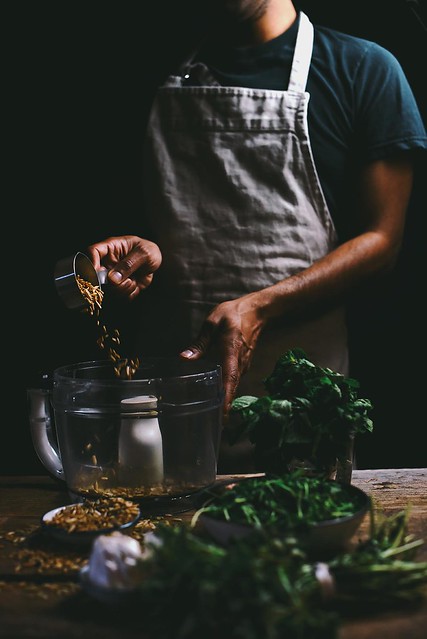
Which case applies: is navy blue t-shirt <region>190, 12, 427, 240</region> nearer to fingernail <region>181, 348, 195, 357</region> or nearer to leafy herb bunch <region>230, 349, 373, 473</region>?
fingernail <region>181, 348, 195, 357</region>

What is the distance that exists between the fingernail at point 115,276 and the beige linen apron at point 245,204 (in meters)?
0.30

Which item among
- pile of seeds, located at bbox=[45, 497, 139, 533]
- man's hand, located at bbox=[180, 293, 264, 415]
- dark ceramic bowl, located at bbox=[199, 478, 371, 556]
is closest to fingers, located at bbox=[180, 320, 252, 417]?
man's hand, located at bbox=[180, 293, 264, 415]

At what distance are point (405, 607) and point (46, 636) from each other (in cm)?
44

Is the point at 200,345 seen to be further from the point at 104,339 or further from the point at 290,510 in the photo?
the point at 290,510

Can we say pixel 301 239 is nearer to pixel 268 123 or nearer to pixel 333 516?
pixel 268 123

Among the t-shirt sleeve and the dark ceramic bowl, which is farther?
the t-shirt sleeve

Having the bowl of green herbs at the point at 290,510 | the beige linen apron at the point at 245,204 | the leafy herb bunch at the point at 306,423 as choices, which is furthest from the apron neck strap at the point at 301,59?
Answer: the bowl of green herbs at the point at 290,510

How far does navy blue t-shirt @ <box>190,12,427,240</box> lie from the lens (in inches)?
75.6

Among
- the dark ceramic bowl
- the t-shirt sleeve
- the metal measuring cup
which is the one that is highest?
the t-shirt sleeve

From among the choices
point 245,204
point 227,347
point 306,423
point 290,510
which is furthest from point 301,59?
point 290,510

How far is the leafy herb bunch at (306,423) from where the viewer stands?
1.23 metres

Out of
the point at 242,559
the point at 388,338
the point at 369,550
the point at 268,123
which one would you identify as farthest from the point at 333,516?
the point at 388,338

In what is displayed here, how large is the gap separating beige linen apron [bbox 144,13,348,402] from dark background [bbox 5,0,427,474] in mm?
371

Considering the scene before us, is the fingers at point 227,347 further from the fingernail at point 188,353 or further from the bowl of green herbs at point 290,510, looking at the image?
the bowl of green herbs at point 290,510
